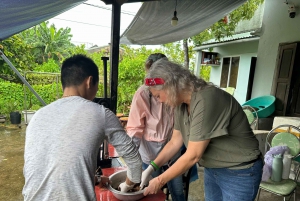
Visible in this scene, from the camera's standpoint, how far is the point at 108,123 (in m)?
0.87

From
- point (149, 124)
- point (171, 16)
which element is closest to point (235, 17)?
point (171, 16)

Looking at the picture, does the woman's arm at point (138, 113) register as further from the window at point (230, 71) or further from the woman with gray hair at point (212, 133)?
the window at point (230, 71)

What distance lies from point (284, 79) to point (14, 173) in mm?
5041

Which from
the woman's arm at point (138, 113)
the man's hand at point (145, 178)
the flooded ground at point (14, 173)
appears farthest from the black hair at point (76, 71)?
the flooded ground at point (14, 173)

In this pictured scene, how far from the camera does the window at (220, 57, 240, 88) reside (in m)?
6.78

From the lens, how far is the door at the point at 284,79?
3971 millimetres

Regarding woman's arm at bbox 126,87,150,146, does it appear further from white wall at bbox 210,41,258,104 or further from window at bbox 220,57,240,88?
window at bbox 220,57,240,88

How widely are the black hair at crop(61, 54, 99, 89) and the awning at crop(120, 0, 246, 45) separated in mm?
2627

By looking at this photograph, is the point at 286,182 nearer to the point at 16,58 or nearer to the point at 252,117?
the point at 252,117

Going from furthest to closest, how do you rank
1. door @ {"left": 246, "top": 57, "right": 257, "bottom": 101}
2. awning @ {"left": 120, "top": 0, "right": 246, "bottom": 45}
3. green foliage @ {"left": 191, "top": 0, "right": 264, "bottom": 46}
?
1. green foliage @ {"left": 191, "top": 0, "right": 264, "bottom": 46}
2. door @ {"left": 246, "top": 57, "right": 257, "bottom": 101}
3. awning @ {"left": 120, "top": 0, "right": 246, "bottom": 45}

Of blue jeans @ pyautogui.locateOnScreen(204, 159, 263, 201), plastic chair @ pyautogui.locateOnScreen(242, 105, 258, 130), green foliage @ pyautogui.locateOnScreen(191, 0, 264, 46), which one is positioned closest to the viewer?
blue jeans @ pyautogui.locateOnScreen(204, 159, 263, 201)

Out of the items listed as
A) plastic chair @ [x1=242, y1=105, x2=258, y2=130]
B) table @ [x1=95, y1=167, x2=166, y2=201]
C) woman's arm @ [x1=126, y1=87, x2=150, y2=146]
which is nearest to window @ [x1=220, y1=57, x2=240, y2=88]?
plastic chair @ [x1=242, y1=105, x2=258, y2=130]

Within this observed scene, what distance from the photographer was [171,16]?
12.0 ft

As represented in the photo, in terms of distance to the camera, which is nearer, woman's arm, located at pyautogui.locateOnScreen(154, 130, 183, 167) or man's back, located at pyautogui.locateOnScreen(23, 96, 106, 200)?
man's back, located at pyautogui.locateOnScreen(23, 96, 106, 200)
